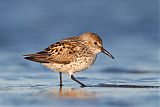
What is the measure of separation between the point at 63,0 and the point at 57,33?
144 inches

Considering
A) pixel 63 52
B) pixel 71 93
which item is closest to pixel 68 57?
pixel 63 52

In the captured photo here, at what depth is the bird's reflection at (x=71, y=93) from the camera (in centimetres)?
1173

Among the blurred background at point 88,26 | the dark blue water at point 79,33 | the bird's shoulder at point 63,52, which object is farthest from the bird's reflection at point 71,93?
the blurred background at point 88,26

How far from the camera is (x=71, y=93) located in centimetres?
1209

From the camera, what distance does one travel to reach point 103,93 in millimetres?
12000

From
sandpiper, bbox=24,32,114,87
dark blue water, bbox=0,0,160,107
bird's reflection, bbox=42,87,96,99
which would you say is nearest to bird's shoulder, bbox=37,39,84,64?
sandpiper, bbox=24,32,114,87

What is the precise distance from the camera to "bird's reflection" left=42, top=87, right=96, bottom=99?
1173 centimetres

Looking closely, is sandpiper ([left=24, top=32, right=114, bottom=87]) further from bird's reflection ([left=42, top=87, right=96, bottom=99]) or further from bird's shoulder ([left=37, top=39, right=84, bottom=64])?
bird's reflection ([left=42, top=87, right=96, bottom=99])

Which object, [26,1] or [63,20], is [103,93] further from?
[26,1]

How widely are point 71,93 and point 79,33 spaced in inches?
331

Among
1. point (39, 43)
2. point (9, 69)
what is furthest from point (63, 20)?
point (9, 69)

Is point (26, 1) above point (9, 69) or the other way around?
above

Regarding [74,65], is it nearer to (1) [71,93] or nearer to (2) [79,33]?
(1) [71,93]

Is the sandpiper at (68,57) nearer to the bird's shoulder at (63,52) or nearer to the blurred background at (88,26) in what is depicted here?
the bird's shoulder at (63,52)
